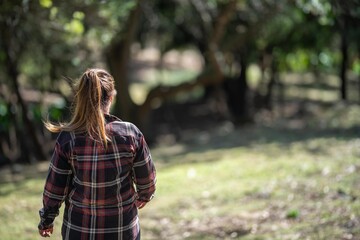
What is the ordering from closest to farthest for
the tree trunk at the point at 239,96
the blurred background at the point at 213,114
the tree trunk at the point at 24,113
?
the blurred background at the point at 213,114 < the tree trunk at the point at 24,113 < the tree trunk at the point at 239,96

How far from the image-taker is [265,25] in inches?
669

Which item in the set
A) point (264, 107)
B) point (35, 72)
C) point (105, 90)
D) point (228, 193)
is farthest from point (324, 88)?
point (105, 90)

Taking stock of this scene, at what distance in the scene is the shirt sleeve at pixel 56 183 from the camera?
3832mm

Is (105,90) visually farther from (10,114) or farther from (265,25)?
(265,25)

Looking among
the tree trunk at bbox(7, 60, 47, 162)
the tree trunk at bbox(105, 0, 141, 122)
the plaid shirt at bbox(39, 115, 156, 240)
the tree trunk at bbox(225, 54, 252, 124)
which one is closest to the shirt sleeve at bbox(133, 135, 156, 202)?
the plaid shirt at bbox(39, 115, 156, 240)

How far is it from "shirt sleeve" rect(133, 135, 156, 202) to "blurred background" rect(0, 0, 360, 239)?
1408 millimetres

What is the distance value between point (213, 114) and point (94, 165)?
78.8 feet

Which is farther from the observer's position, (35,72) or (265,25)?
(35,72)

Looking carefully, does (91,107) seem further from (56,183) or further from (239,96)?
(239,96)

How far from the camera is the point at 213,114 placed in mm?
27719

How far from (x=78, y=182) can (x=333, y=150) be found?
8.78 meters

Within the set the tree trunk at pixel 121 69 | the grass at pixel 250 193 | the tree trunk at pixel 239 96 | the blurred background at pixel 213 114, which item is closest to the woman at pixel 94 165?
the blurred background at pixel 213 114

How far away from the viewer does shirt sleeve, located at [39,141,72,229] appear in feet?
12.6

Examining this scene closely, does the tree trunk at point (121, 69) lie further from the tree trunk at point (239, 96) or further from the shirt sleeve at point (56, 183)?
the shirt sleeve at point (56, 183)
